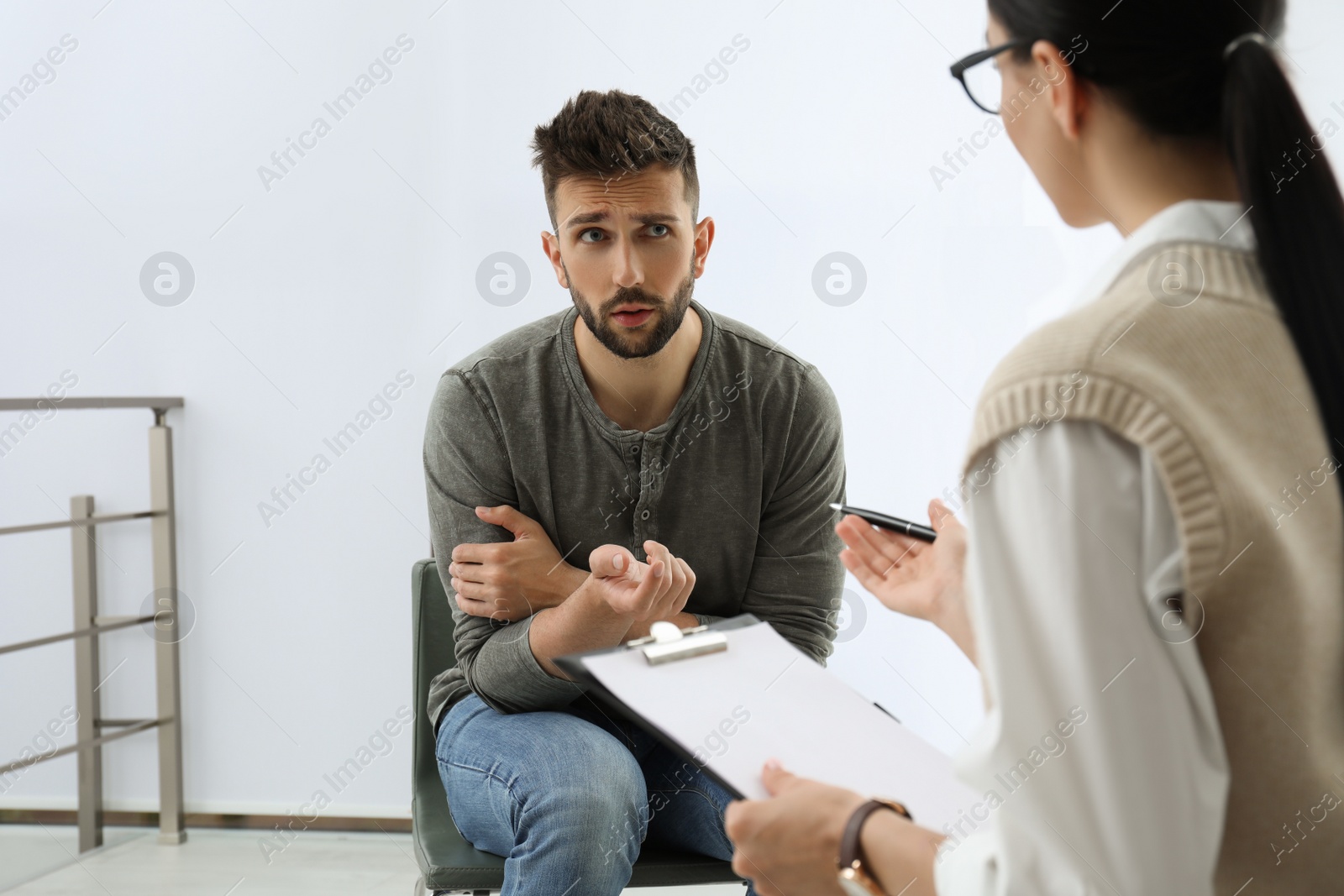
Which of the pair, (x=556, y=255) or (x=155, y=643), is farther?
(x=155, y=643)

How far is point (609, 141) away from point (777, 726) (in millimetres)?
924

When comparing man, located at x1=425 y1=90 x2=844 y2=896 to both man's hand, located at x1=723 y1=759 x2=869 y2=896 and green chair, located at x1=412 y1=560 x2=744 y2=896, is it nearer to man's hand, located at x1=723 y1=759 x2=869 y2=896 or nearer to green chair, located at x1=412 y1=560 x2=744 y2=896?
green chair, located at x1=412 y1=560 x2=744 y2=896

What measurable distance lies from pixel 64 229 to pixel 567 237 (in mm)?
1678

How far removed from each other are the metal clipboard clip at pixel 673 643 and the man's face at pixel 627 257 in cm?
63

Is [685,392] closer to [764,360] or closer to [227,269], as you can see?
[764,360]

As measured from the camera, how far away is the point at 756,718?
2.70 feet

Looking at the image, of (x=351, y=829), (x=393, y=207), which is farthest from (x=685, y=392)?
(x=351, y=829)

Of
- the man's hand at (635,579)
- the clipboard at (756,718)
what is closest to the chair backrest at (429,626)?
the man's hand at (635,579)

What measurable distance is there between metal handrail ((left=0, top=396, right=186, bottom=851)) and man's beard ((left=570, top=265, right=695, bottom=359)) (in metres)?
1.45

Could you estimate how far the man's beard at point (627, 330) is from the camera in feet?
4.72

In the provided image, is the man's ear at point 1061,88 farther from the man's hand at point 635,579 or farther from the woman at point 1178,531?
the man's hand at point 635,579

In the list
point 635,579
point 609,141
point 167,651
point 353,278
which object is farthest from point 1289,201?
point 167,651

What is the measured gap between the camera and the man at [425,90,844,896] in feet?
4.42

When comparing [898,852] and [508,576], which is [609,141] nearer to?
[508,576]
